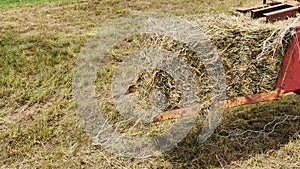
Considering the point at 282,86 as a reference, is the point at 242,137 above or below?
below

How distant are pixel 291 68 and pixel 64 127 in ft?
7.26

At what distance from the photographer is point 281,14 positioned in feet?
11.6

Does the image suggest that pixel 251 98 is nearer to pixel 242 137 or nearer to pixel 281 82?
pixel 281 82

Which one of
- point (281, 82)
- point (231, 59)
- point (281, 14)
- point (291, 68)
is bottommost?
point (281, 82)

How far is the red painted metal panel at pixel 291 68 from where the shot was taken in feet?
10.6

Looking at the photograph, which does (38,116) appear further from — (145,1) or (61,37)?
(145,1)

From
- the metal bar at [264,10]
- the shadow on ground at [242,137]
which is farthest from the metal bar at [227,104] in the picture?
the metal bar at [264,10]

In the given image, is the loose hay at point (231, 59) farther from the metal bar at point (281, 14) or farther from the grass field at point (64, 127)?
the grass field at point (64, 127)

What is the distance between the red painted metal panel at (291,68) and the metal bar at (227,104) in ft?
0.24

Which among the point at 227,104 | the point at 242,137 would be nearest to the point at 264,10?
the point at 227,104

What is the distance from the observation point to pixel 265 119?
4.04 meters

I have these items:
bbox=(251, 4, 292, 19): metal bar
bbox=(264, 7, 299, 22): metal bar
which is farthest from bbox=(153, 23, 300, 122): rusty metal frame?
bbox=(251, 4, 292, 19): metal bar

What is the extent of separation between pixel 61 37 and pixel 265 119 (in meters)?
3.62

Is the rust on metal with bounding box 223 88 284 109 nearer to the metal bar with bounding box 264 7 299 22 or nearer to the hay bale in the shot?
the hay bale
